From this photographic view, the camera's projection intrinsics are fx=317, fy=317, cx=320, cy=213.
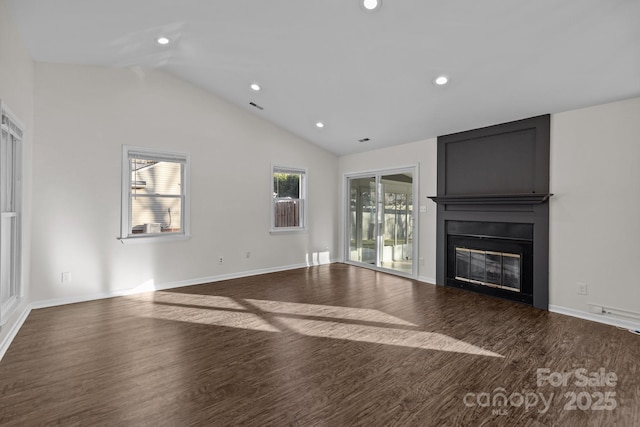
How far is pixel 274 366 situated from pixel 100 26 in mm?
3878

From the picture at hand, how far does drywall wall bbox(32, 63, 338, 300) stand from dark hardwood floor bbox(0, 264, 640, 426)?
656mm

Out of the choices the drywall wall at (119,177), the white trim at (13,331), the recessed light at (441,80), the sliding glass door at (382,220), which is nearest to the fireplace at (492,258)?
the sliding glass door at (382,220)

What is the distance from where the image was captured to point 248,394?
216 centimetres

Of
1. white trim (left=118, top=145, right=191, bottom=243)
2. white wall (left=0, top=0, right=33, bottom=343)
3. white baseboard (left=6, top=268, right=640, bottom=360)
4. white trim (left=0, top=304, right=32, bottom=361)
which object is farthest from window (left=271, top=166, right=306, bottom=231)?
white trim (left=0, top=304, right=32, bottom=361)

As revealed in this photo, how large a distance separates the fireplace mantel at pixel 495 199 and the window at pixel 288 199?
2.67 meters

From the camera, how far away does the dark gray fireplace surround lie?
3.99m

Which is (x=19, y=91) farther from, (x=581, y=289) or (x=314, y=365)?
(x=581, y=289)

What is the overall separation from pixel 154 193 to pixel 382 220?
4.06 meters

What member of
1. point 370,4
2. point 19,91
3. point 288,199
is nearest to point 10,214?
point 19,91

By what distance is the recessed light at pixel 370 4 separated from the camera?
9.11ft

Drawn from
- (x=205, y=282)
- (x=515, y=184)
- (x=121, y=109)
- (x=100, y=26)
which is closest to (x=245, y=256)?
(x=205, y=282)

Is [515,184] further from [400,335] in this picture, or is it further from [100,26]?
[100,26]

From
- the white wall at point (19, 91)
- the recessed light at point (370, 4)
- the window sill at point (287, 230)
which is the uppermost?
the recessed light at point (370, 4)

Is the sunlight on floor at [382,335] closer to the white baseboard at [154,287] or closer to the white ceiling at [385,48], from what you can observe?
the white baseboard at [154,287]
